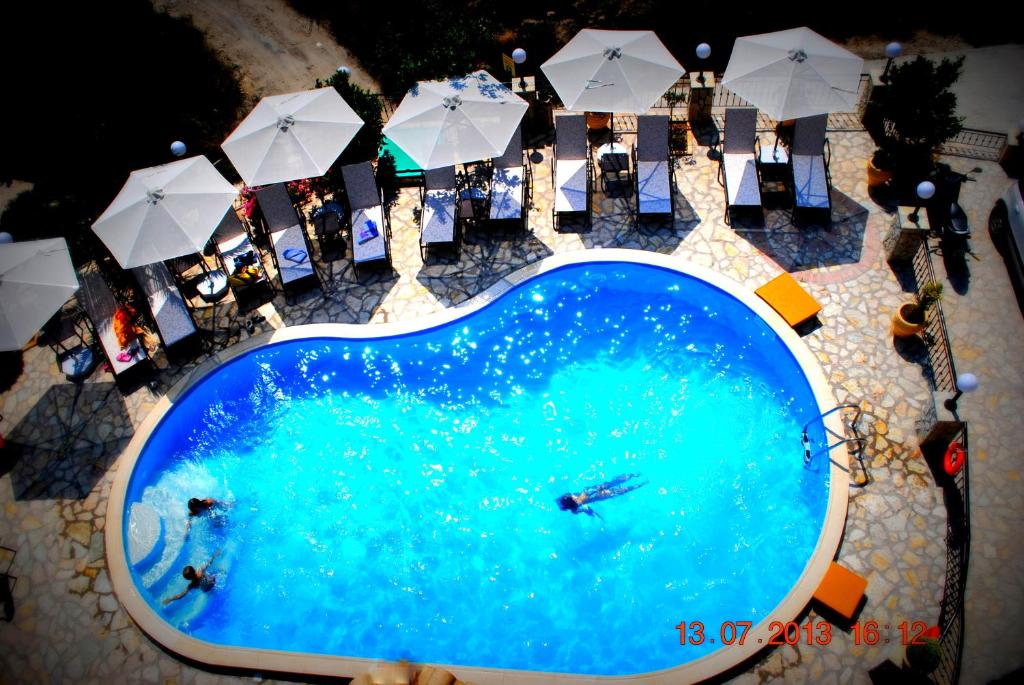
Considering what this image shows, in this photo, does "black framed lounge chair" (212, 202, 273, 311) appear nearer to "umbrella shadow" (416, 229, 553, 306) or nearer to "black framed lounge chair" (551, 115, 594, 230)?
"umbrella shadow" (416, 229, 553, 306)

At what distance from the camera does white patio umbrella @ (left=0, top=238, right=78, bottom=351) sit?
11000 mm

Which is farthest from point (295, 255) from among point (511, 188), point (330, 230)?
point (511, 188)

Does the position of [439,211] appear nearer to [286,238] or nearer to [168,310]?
[286,238]

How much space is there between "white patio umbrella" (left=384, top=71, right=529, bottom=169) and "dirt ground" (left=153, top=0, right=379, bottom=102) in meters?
6.52

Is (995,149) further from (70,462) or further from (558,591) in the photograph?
(70,462)

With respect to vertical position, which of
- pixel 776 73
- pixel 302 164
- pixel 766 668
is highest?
pixel 776 73

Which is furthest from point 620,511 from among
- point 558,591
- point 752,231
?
point 752,231

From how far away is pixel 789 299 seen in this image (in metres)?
12.2

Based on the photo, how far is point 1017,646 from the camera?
9.02 metres

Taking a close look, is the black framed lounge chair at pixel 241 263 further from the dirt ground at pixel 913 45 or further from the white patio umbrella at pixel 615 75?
the dirt ground at pixel 913 45

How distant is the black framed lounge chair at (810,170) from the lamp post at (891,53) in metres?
1.82

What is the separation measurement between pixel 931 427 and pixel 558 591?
6917 millimetres

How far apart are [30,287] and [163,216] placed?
2630mm

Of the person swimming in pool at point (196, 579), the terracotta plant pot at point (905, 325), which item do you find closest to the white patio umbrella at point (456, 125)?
the terracotta plant pot at point (905, 325)
